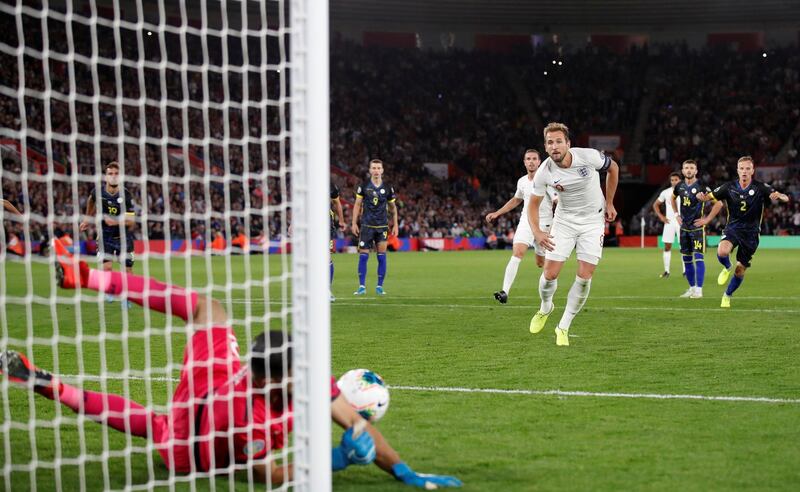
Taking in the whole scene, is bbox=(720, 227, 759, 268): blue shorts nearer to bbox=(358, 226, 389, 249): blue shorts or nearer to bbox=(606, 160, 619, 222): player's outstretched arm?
bbox=(606, 160, 619, 222): player's outstretched arm

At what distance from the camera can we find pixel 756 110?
139 feet

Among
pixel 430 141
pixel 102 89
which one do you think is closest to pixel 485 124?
pixel 430 141

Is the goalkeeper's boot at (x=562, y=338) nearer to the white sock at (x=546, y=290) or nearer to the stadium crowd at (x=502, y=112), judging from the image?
the white sock at (x=546, y=290)

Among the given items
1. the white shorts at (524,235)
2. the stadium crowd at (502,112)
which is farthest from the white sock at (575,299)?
the stadium crowd at (502,112)

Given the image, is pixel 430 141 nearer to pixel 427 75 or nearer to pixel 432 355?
pixel 427 75

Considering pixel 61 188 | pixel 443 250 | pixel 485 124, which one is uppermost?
pixel 485 124

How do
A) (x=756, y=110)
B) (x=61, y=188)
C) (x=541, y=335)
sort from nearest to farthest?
(x=541, y=335) < (x=61, y=188) < (x=756, y=110)

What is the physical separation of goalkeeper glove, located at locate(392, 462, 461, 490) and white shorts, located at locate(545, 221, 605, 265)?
16.2ft

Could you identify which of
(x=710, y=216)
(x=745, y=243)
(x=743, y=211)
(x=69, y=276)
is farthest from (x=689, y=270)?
(x=69, y=276)

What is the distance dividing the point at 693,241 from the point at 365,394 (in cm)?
1119

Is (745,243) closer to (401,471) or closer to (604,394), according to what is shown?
(604,394)

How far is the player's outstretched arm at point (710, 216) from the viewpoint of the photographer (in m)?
13.3

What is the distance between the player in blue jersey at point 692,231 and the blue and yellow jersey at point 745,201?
4.31ft

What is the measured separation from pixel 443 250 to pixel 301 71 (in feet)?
102
